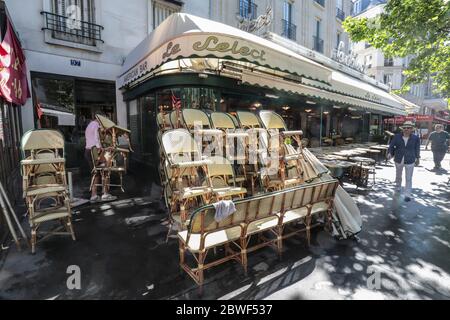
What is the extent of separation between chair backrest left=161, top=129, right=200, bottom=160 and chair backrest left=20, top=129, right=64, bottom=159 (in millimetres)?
2020

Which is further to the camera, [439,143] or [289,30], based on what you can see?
[289,30]

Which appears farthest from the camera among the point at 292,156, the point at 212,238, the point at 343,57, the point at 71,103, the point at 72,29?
the point at 343,57

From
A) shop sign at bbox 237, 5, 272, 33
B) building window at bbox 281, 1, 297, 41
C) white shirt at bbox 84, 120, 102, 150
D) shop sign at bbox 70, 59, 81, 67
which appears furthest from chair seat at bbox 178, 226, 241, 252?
building window at bbox 281, 1, 297, 41

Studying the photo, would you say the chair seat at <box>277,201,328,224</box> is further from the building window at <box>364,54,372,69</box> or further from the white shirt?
the building window at <box>364,54,372,69</box>

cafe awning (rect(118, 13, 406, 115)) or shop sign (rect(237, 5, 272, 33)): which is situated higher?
shop sign (rect(237, 5, 272, 33))

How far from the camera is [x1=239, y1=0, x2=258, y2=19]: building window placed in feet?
35.6

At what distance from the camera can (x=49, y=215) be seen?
3566 millimetres

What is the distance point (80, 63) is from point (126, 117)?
2195mm

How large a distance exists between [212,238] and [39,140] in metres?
3.37

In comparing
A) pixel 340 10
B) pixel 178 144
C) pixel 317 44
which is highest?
pixel 340 10

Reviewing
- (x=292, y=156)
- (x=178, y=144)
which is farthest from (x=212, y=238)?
(x=292, y=156)

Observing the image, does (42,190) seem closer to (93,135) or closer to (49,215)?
(49,215)

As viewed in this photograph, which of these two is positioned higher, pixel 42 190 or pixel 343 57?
pixel 343 57
